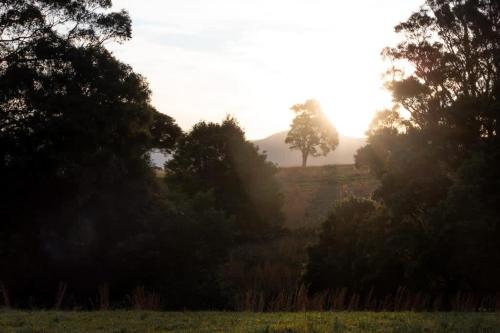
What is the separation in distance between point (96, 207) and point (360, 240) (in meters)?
12.7

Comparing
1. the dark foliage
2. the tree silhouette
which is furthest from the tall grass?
the tree silhouette

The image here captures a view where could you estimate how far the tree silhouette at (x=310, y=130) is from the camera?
10388 centimetres

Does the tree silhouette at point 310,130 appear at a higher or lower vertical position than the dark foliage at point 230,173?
higher

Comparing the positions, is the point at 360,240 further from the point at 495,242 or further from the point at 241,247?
the point at 241,247

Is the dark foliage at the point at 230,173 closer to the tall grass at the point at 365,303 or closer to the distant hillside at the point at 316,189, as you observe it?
the distant hillside at the point at 316,189

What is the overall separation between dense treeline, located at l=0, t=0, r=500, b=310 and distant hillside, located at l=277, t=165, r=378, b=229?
53.2 feet

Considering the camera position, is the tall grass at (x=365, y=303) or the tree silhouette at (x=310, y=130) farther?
the tree silhouette at (x=310, y=130)

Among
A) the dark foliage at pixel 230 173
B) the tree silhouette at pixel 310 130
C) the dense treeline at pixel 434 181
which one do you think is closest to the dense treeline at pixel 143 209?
the dense treeline at pixel 434 181

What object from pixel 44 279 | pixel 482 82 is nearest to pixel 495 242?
pixel 482 82

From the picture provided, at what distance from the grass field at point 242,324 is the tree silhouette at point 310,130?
3538 inches

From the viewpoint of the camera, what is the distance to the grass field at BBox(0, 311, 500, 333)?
11.5 m

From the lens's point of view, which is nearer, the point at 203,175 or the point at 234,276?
the point at 234,276

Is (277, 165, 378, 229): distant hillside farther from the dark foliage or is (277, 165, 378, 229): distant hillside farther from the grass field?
the grass field

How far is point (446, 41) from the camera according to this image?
1384 inches
